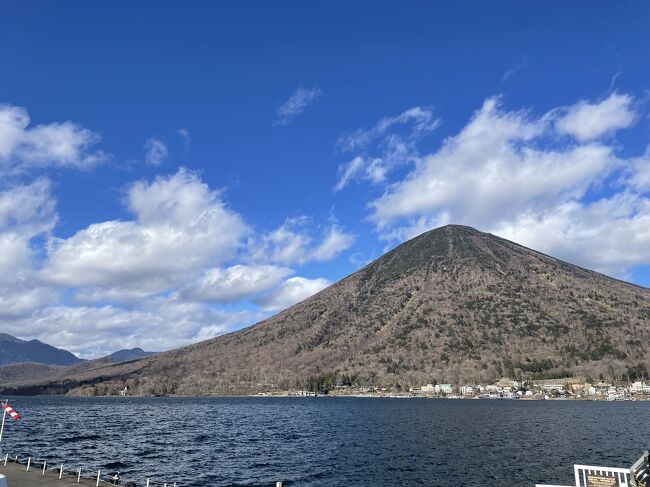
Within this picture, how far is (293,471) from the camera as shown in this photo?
58.3 meters

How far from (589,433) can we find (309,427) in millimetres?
60219

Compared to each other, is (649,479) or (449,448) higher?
(649,479)

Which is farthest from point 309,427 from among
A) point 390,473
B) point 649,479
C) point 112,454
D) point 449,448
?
point 649,479

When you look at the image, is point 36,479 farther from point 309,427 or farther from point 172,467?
point 309,427

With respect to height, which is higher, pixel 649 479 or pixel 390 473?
pixel 649 479

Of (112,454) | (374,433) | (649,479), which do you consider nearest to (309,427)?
(374,433)

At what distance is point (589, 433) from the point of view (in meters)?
92.9

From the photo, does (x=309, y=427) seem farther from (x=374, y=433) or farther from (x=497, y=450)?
(x=497, y=450)

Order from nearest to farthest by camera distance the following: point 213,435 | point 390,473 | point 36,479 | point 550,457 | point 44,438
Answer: point 36,479 → point 390,473 → point 550,457 → point 44,438 → point 213,435

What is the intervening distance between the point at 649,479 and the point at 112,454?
69.4m

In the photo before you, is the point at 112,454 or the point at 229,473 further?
the point at 112,454

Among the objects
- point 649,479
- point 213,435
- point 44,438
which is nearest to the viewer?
point 649,479

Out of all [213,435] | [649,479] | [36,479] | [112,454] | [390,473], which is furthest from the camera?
[213,435]

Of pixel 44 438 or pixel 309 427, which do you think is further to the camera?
pixel 309 427
